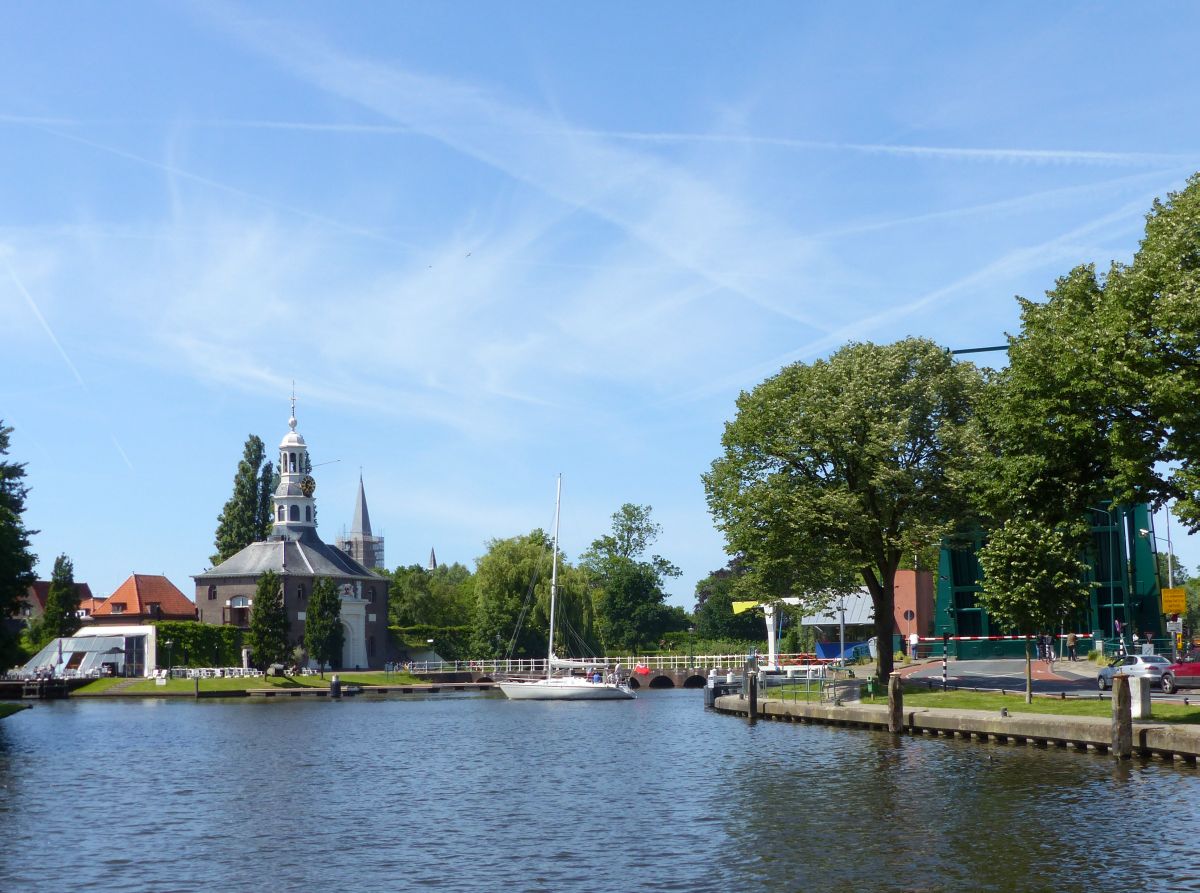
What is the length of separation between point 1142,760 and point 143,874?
2673 centimetres

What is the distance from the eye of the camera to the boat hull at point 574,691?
93500 mm

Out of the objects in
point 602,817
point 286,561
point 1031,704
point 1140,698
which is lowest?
point 602,817

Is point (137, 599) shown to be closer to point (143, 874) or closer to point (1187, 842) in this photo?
point (143, 874)

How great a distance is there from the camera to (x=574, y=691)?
93.7 m

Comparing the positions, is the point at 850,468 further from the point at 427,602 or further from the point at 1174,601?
the point at 427,602

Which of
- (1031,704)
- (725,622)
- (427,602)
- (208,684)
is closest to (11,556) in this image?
(208,684)

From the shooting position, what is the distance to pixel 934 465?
6038 centimetres

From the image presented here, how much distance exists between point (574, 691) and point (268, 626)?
3102 centimetres

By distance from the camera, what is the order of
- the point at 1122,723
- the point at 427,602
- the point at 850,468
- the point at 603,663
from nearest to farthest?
the point at 1122,723
the point at 850,468
the point at 603,663
the point at 427,602

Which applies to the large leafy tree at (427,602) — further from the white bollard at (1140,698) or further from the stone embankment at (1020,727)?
the white bollard at (1140,698)

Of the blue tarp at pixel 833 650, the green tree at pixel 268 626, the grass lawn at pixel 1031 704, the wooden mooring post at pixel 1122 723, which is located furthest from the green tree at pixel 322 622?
the wooden mooring post at pixel 1122 723

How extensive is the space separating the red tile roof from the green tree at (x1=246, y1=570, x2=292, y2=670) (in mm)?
29403

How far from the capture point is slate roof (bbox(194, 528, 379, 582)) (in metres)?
130

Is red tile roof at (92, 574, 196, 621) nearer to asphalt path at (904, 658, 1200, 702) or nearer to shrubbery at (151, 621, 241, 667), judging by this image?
shrubbery at (151, 621, 241, 667)
